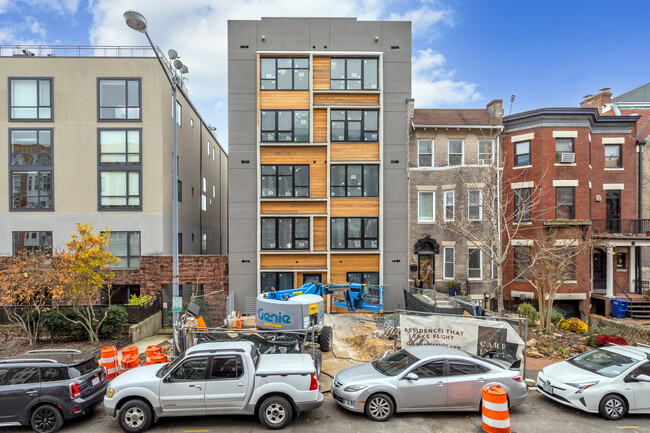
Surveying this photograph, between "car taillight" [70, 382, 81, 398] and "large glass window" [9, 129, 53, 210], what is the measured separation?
1662cm

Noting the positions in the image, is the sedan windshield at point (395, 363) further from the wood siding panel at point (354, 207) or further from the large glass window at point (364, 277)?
the wood siding panel at point (354, 207)

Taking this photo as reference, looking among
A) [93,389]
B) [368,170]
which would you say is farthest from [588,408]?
[368,170]

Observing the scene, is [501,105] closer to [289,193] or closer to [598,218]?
[598,218]

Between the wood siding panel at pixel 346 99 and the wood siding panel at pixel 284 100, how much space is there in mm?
744

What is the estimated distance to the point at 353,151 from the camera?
19.8 m

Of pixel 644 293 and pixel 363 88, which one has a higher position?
pixel 363 88

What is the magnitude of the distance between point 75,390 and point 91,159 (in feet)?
54.4

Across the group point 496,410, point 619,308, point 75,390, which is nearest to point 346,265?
point 496,410

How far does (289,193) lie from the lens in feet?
64.7

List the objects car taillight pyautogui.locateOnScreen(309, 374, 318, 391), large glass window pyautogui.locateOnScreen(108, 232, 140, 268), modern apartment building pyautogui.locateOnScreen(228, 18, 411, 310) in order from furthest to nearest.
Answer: large glass window pyautogui.locateOnScreen(108, 232, 140, 268) < modern apartment building pyautogui.locateOnScreen(228, 18, 411, 310) < car taillight pyautogui.locateOnScreen(309, 374, 318, 391)

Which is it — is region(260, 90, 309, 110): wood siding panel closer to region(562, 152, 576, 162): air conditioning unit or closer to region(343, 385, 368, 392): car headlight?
region(562, 152, 576, 162): air conditioning unit

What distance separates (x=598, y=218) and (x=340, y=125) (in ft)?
57.6

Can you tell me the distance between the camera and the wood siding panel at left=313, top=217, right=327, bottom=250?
1977 cm

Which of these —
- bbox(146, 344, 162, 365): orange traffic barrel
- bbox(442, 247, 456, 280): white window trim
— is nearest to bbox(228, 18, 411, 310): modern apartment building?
bbox(442, 247, 456, 280): white window trim
